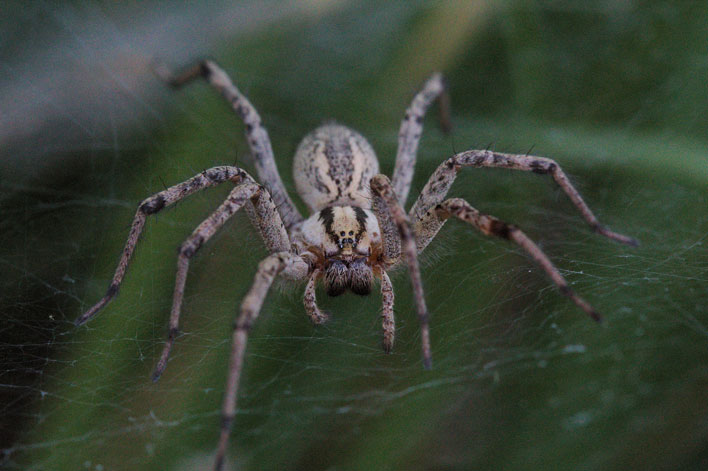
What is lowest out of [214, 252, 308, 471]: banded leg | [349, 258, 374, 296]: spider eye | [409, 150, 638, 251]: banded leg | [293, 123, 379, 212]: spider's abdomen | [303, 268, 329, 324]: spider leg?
[214, 252, 308, 471]: banded leg

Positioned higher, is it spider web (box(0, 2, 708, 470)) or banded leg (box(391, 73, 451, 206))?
banded leg (box(391, 73, 451, 206))

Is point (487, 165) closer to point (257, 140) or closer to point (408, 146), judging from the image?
point (408, 146)

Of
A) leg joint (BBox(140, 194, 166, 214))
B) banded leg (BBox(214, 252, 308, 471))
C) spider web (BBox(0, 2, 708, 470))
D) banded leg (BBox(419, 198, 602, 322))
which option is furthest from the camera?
spider web (BBox(0, 2, 708, 470))

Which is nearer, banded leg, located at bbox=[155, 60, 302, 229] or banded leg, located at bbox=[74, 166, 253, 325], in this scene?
banded leg, located at bbox=[74, 166, 253, 325]

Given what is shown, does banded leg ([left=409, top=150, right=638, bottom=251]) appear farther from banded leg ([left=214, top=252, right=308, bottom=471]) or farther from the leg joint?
the leg joint

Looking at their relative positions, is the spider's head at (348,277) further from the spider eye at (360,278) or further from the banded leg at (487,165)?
the banded leg at (487,165)

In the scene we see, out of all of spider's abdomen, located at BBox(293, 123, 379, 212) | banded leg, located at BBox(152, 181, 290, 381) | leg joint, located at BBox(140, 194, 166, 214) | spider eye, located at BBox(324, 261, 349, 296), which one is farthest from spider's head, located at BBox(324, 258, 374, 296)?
leg joint, located at BBox(140, 194, 166, 214)

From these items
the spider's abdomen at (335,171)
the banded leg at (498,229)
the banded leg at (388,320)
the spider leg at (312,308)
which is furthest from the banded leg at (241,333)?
the spider's abdomen at (335,171)

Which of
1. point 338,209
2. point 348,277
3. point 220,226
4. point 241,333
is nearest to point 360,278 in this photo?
point 348,277
